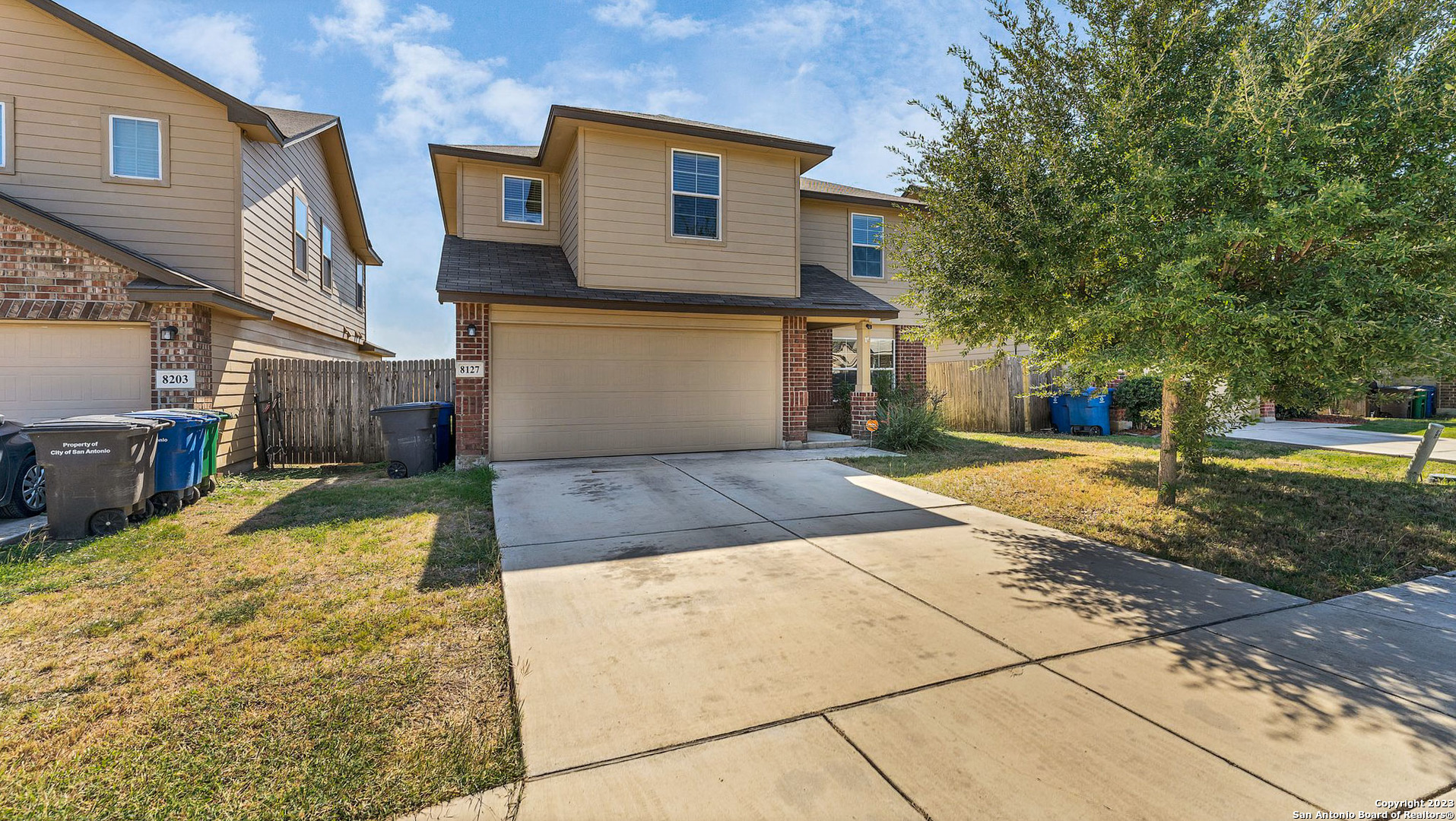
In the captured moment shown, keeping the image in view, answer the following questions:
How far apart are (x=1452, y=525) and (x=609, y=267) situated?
34.5 feet

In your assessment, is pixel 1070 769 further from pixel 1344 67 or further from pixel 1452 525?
pixel 1452 525

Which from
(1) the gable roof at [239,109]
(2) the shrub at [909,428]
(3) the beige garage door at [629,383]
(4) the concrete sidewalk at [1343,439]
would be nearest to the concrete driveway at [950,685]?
(3) the beige garage door at [629,383]

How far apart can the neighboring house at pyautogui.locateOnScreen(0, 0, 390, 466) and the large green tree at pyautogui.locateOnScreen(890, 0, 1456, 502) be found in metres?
9.96

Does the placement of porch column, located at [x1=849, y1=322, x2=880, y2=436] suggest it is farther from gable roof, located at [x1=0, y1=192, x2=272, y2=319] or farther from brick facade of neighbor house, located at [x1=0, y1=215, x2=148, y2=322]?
brick facade of neighbor house, located at [x1=0, y1=215, x2=148, y2=322]

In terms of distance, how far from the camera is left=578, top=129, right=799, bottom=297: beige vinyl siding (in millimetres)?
10266

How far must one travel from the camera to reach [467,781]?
229 cm

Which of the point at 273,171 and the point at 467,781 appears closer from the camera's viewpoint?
the point at 467,781

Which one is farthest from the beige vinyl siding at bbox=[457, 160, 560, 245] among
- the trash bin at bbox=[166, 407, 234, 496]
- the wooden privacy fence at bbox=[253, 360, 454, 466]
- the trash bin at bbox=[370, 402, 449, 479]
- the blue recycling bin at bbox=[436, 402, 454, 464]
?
the trash bin at bbox=[166, 407, 234, 496]

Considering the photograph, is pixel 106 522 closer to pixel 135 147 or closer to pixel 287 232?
pixel 135 147

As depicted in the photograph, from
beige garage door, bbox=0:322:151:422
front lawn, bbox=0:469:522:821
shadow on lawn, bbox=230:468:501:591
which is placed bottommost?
front lawn, bbox=0:469:522:821

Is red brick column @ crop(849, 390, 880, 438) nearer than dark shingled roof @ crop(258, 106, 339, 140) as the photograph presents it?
No

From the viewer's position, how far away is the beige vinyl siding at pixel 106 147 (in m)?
8.74

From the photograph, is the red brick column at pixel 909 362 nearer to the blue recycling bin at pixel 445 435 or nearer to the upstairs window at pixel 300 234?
the blue recycling bin at pixel 445 435

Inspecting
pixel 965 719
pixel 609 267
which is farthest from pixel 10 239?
pixel 965 719
